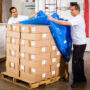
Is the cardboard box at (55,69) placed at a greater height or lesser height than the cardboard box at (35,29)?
lesser

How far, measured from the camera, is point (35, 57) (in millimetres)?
3652

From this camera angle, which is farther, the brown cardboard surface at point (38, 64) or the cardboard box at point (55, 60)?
the cardboard box at point (55, 60)

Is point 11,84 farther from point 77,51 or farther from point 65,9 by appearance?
point 65,9

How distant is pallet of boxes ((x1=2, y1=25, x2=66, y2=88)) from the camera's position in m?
3.66

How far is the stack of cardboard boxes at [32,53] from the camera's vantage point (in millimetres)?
3652

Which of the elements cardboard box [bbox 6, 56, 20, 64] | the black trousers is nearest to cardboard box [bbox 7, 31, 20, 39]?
cardboard box [bbox 6, 56, 20, 64]

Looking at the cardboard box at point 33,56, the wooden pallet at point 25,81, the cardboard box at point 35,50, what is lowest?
the wooden pallet at point 25,81

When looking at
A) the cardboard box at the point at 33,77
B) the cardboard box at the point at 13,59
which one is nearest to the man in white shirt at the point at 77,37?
the cardboard box at the point at 33,77

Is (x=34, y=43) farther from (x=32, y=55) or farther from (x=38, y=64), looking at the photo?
(x=38, y=64)

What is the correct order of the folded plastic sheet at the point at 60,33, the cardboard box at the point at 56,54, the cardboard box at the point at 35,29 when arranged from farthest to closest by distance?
the cardboard box at the point at 56,54 < the folded plastic sheet at the point at 60,33 < the cardboard box at the point at 35,29

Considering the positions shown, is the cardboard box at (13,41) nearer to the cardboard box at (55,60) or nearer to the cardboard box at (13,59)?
the cardboard box at (13,59)

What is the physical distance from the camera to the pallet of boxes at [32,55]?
3658 millimetres

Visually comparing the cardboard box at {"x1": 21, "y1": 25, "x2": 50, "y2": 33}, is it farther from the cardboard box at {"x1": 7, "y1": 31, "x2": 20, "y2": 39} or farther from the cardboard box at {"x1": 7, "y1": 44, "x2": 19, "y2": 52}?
the cardboard box at {"x1": 7, "y1": 44, "x2": 19, "y2": 52}

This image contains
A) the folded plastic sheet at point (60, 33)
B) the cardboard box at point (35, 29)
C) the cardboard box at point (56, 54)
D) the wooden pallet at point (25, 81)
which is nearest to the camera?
the cardboard box at point (35, 29)
